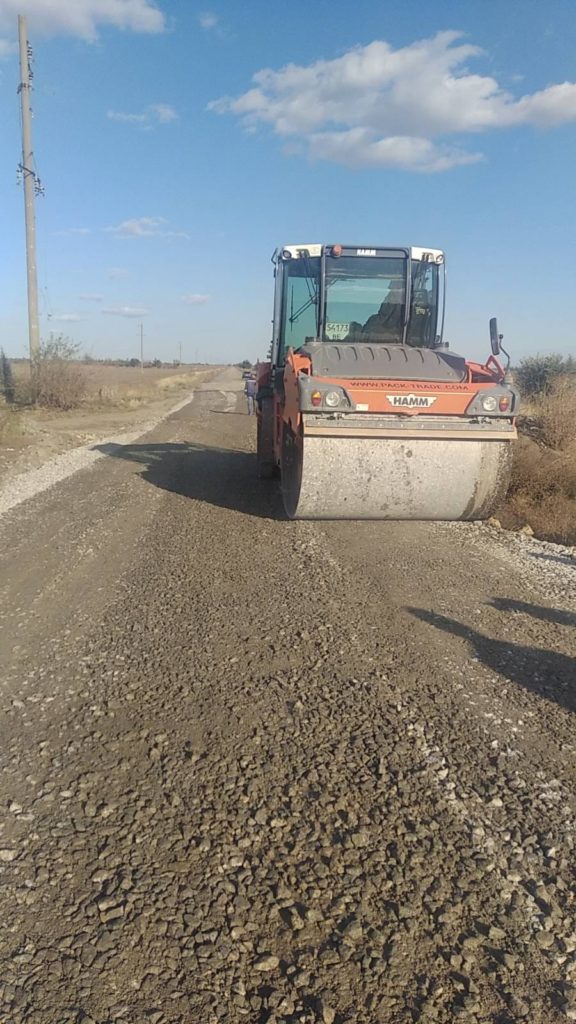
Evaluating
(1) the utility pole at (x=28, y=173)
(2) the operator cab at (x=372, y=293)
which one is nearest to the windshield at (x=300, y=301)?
(2) the operator cab at (x=372, y=293)

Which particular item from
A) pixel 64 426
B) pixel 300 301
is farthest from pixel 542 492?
pixel 64 426

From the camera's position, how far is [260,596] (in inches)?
199

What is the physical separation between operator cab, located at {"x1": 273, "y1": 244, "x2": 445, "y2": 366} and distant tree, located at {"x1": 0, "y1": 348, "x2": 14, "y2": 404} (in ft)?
58.3

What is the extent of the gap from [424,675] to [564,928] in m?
1.72

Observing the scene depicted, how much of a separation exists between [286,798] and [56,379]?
2123 centimetres

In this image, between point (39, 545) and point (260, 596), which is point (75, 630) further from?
point (39, 545)

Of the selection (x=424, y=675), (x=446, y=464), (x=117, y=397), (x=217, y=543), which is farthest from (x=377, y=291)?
(x=117, y=397)

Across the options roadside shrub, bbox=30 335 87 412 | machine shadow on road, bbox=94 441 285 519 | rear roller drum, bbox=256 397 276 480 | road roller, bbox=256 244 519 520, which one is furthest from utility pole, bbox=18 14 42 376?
road roller, bbox=256 244 519 520

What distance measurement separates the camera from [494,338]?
274 inches

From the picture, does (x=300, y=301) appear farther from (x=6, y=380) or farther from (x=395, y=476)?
(x=6, y=380)

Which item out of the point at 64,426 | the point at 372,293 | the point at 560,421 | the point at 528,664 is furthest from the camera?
the point at 64,426

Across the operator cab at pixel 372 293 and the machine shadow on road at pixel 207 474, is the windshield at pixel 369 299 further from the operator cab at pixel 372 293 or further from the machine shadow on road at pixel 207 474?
the machine shadow on road at pixel 207 474

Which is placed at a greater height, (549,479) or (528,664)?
(549,479)

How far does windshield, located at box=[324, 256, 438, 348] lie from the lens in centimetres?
793
